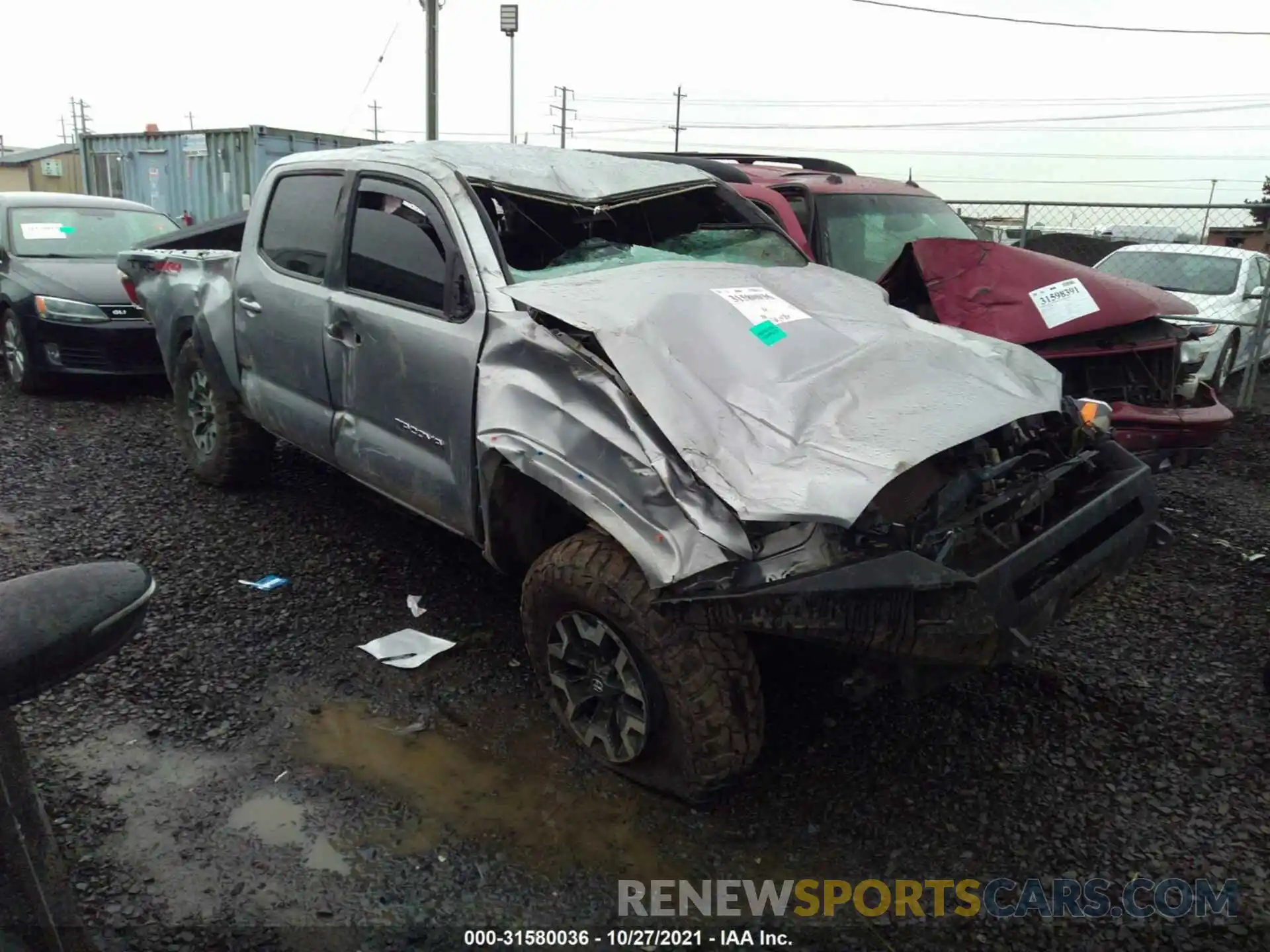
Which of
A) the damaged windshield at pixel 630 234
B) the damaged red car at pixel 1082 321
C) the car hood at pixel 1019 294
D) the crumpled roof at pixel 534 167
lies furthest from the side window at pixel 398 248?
the car hood at pixel 1019 294

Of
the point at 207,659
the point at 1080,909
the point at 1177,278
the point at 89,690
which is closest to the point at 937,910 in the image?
the point at 1080,909

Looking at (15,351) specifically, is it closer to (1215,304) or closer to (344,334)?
(344,334)

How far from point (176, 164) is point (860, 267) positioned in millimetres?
14951

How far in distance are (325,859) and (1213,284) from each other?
9586 millimetres

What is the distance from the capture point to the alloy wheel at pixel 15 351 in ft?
23.3

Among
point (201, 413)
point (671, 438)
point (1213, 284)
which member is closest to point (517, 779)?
point (671, 438)

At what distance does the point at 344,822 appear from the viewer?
2.58 m

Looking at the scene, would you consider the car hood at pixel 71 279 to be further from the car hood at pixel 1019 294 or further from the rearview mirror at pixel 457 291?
the car hood at pixel 1019 294

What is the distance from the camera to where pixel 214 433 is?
4.90 metres

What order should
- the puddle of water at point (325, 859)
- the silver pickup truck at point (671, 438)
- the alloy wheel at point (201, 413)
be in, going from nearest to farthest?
the silver pickup truck at point (671, 438)
the puddle of water at point (325, 859)
the alloy wheel at point (201, 413)

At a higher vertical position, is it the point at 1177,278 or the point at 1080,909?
the point at 1177,278

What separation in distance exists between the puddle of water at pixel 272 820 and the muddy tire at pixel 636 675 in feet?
2.81

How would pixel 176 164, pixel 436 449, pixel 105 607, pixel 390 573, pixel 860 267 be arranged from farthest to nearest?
pixel 176 164 < pixel 860 267 < pixel 390 573 < pixel 436 449 < pixel 105 607

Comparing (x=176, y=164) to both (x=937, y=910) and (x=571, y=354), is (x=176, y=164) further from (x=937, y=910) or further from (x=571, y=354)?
(x=937, y=910)
